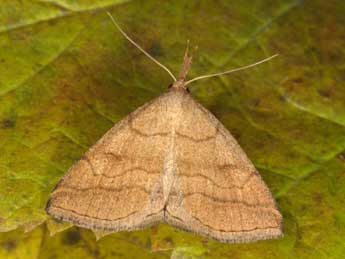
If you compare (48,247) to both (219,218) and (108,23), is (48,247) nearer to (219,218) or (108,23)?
(219,218)

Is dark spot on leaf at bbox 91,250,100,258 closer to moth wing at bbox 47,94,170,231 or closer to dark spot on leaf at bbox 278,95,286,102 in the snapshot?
moth wing at bbox 47,94,170,231

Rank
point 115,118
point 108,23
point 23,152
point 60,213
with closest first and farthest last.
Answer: point 60,213, point 23,152, point 115,118, point 108,23

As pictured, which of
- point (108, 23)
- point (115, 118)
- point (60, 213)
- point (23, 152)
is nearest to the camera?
point (60, 213)

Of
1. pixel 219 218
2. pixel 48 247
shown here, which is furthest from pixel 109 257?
pixel 219 218

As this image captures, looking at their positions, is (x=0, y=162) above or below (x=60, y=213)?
above

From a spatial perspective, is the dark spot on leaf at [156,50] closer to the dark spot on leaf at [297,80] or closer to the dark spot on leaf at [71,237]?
the dark spot on leaf at [297,80]

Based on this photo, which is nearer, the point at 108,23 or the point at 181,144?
the point at 181,144

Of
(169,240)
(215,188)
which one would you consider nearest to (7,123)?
(169,240)

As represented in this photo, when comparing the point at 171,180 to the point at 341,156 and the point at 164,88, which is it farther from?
the point at 341,156
